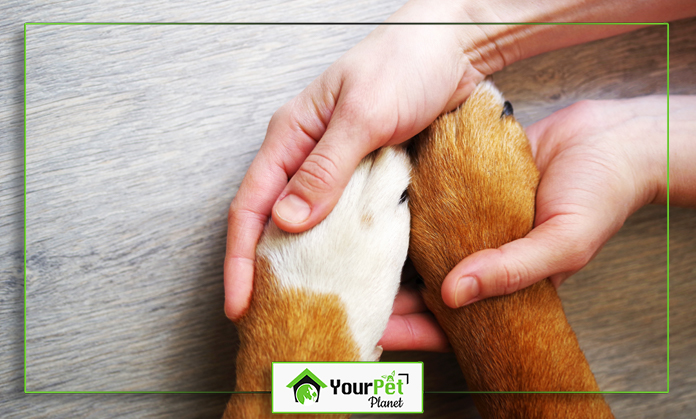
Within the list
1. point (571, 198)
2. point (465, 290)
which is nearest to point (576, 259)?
point (571, 198)

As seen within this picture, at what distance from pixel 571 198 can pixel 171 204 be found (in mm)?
756

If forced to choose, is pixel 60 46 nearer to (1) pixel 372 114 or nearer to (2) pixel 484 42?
(1) pixel 372 114

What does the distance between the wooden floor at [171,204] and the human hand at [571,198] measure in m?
0.05

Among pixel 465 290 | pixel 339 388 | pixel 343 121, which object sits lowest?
pixel 339 388

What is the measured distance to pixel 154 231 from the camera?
799mm

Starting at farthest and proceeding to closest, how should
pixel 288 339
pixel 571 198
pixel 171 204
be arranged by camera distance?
pixel 171 204
pixel 571 198
pixel 288 339

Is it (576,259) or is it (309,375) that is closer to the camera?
(309,375)

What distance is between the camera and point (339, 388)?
573mm

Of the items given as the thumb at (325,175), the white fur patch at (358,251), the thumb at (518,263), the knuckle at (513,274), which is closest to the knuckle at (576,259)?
the thumb at (518,263)

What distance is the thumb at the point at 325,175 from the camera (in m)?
0.60

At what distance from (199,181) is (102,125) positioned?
0.20m

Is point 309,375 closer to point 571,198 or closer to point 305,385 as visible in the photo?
point 305,385

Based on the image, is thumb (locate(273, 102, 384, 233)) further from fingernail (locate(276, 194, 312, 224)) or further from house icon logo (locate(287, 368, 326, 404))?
house icon logo (locate(287, 368, 326, 404))

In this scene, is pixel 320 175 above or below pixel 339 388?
above
